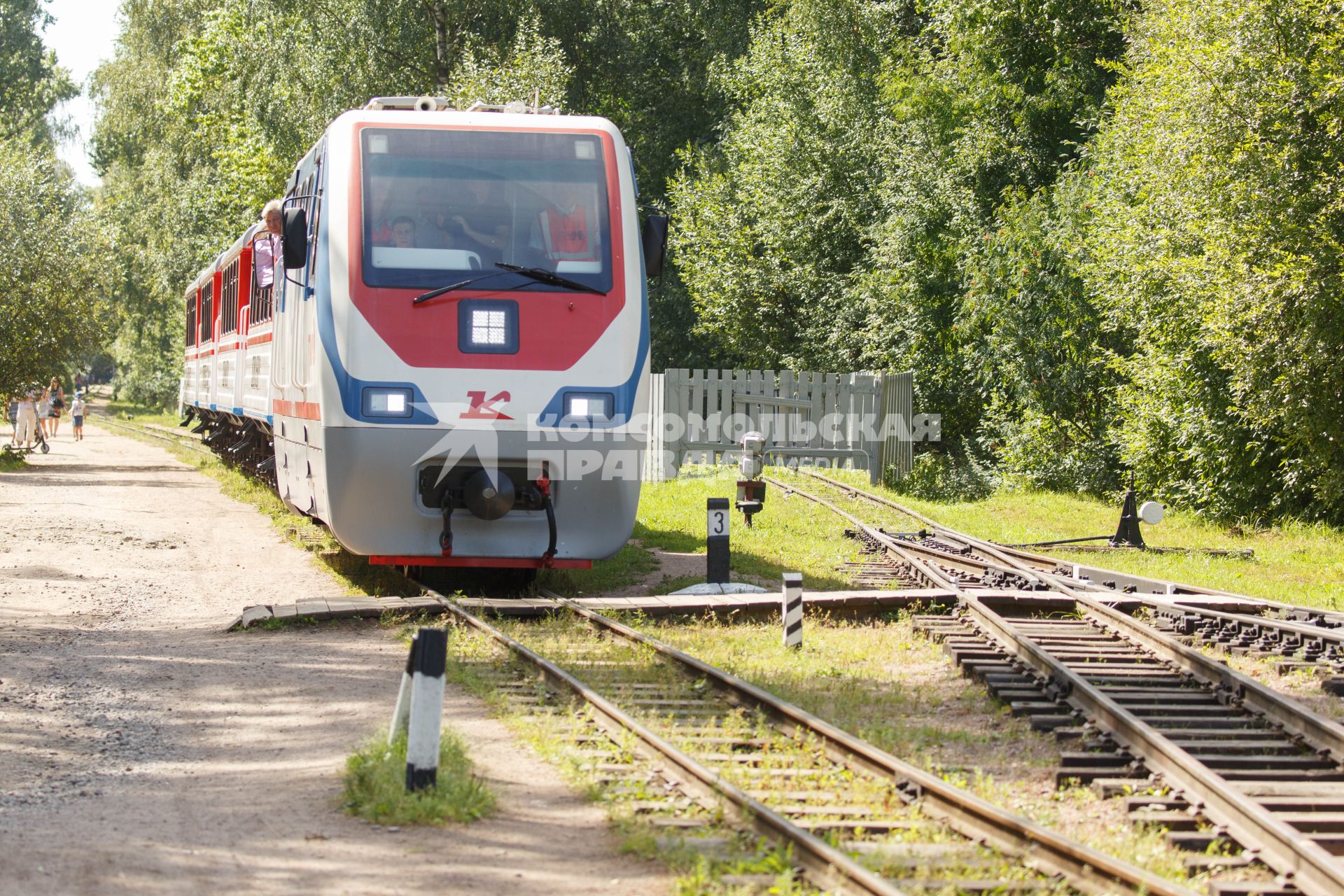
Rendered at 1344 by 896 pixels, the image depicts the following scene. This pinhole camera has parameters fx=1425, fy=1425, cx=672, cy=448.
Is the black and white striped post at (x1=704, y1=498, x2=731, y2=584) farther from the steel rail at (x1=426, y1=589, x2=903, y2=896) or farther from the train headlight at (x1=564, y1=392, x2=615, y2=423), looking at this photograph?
the steel rail at (x1=426, y1=589, x2=903, y2=896)

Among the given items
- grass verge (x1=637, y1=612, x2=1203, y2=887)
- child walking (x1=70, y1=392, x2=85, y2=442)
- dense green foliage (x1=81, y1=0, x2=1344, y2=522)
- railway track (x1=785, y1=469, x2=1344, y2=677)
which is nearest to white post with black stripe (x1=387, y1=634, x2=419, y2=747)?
grass verge (x1=637, y1=612, x2=1203, y2=887)

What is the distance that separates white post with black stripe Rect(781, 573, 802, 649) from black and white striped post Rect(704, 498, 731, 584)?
2.16 meters

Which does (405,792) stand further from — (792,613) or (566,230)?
(566,230)

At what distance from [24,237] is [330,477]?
2069cm

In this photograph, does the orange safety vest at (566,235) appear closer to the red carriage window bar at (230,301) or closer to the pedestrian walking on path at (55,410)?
the red carriage window bar at (230,301)

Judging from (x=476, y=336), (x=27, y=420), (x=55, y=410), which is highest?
(x=476, y=336)

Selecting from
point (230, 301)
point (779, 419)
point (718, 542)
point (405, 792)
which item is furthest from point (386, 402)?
point (779, 419)

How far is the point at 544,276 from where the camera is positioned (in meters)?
10.5

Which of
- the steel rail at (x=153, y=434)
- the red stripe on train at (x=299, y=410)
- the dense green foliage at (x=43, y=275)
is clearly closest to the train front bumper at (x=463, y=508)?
the red stripe on train at (x=299, y=410)

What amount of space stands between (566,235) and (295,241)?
2073 millimetres

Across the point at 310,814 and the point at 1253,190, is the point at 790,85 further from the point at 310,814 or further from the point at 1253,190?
the point at 310,814

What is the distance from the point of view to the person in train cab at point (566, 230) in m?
10.6

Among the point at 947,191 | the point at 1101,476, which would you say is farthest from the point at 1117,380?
the point at 947,191

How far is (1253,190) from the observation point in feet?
52.0
